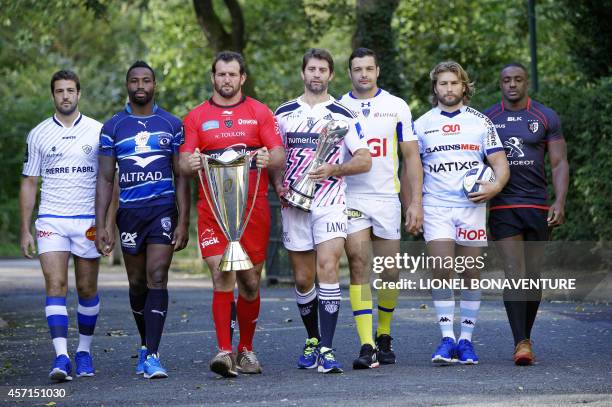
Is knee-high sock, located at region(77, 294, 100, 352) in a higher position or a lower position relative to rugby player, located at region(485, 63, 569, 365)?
lower

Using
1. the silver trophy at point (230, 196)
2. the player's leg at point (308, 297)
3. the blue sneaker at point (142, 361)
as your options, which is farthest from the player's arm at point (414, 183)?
the blue sneaker at point (142, 361)

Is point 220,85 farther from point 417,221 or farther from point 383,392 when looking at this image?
point 383,392

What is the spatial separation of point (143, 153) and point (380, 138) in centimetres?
184

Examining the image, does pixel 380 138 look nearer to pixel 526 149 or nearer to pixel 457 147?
pixel 457 147

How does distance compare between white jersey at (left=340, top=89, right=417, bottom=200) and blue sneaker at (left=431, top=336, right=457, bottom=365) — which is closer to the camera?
blue sneaker at (left=431, top=336, right=457, bottom=365)

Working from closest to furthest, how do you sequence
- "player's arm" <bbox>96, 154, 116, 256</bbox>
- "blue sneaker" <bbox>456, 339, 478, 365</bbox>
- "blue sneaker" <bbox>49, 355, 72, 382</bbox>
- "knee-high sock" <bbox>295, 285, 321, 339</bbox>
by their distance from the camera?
"blue sneaker" <bbox>49, 355, 72, 382</bbox>, "player's arm" <bbox>96, 154, 116, 256</bbox>, "blue sneaker" <bbox>456, 339, 478, 365</bbox>, "knee-high sock" <bbox>295, 285, 321, 339</bbox>

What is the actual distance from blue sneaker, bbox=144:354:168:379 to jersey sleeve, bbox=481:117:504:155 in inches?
118

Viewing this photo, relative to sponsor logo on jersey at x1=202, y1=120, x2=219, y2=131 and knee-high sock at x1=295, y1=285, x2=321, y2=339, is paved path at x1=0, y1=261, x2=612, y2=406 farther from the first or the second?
sponsor logo on jersey at x1=202, y1=120, x2=219, y2=131

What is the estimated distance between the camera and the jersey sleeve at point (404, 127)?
10.3 m

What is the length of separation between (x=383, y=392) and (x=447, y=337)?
1.77 m

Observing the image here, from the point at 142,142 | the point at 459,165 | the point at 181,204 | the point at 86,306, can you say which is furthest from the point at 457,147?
the point at 86,306

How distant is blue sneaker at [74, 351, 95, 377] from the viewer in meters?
10.2

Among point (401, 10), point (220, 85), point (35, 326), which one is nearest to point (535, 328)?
point (220, 85)

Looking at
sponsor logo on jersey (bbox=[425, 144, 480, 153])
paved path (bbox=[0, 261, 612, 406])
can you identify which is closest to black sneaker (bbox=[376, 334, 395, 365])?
paved path (bbox=[0, 261, 612, 406])
